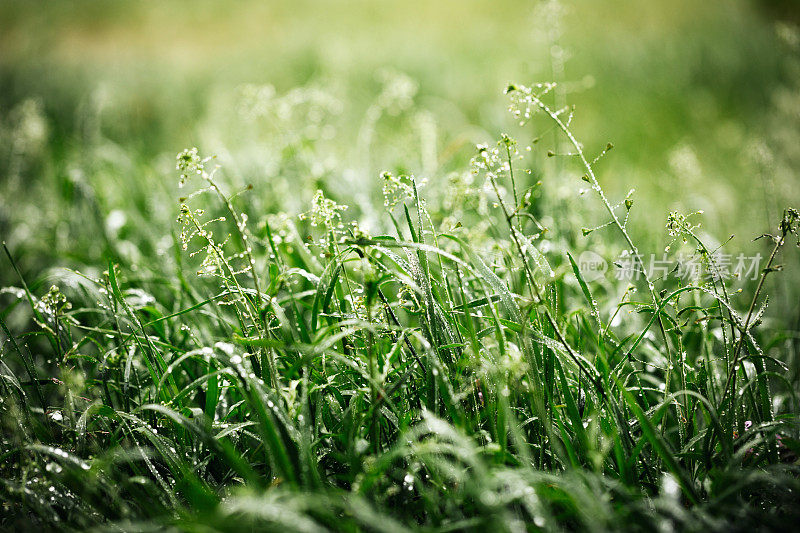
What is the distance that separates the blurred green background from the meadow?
37mm

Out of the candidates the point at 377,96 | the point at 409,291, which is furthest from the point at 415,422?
the point at 377,96

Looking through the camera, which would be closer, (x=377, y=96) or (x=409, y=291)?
(x=409, y=291)

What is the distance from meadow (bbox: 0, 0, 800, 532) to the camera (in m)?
0.91

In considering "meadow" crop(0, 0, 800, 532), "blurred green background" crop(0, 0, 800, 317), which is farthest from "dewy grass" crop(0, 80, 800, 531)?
"blurred green background" crop(0, 0, 800, 317)

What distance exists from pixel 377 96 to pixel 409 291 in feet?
11.9

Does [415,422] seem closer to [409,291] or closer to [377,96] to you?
[409,291]

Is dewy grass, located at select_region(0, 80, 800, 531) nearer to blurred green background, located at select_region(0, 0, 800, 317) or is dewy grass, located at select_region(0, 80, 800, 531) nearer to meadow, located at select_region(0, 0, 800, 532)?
meadow, located at select_region(0, 0, 800, 532)

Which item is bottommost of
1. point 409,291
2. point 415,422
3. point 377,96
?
point 415,422

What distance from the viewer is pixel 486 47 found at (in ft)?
18.8

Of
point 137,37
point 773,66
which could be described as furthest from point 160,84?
point 773,66

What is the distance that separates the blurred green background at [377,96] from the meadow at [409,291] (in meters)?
0.04

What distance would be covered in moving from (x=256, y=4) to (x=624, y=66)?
498cm

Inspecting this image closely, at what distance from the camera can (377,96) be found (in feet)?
14.6

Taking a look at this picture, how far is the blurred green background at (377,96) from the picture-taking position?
2.33 metres
